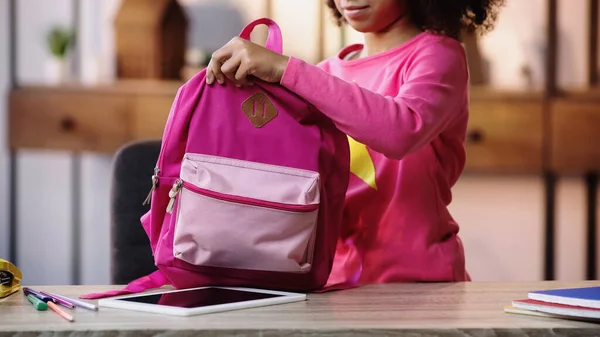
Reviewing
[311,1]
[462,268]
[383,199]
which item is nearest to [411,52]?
[383,199]

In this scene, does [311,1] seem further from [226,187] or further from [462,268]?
[226,187]

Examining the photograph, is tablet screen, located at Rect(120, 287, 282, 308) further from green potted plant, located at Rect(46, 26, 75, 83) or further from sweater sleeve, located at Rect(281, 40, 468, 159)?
green potted plant, located at Rect(46, 26, 75, 83)

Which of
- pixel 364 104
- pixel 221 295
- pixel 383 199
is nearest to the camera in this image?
pixel 221 295

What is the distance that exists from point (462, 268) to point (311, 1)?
6.84 feet

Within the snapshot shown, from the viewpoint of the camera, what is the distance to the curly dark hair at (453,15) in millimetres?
1211

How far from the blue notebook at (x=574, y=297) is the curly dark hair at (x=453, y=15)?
50 cm

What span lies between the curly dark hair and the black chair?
0.48 meters

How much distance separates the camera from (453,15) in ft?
4.05

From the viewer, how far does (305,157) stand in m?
0.95

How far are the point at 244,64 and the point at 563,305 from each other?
0.41m

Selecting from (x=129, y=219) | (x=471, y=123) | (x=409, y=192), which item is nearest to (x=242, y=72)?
(x=409, y=192)

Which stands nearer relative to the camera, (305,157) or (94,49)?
(305,157)

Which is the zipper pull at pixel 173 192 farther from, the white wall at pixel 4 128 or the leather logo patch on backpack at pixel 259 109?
the white wall at pixel 4 128

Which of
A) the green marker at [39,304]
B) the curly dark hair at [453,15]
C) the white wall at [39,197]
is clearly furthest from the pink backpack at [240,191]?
the white wall at [39,197]
